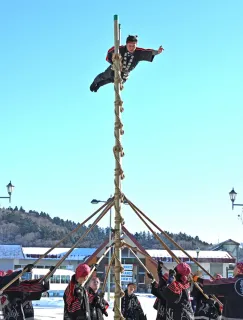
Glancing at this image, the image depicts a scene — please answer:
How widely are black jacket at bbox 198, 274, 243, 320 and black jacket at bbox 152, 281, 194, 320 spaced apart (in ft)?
1.29

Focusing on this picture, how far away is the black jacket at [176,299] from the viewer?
5966 millimetres

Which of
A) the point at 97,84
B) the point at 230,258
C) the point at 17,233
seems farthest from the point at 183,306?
the point at 17,233

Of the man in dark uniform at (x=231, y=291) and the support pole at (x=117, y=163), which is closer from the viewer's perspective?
the support pole at (x=117, y=163)

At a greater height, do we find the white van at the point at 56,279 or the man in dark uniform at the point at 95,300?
the man in dark uniform at the point at 95,300

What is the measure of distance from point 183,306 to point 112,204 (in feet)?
4.76

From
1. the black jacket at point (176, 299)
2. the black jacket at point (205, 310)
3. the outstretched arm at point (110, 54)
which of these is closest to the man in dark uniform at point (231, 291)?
the black jacket at point (176, 299)

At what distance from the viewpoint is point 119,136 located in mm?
5500

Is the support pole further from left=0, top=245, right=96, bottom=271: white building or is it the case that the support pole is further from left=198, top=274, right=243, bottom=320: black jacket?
left=0, top=245, right=96, bottom=271: white building

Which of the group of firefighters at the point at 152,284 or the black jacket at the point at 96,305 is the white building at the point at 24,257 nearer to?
the black jacket at the point at 96,305

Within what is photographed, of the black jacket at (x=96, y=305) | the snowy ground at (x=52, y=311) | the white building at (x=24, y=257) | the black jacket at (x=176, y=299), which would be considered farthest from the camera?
the white building at (x=24, y=257)

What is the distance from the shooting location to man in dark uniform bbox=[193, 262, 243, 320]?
639 centimetres

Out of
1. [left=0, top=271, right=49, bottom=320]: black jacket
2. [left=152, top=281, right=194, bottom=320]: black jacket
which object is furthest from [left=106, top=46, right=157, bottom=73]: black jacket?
[left=0, top=271, right=49, bottom=320]: black jacket

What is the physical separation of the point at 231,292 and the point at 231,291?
11 mm

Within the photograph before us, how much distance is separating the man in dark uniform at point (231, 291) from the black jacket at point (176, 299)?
0.30 metres
